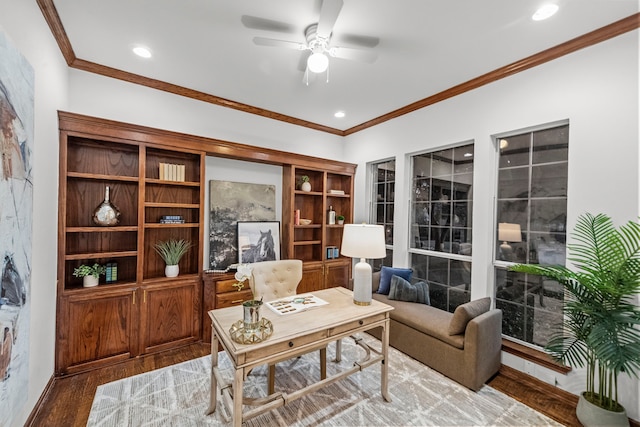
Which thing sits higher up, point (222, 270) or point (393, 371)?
point (222, 270)

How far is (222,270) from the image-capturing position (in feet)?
11.3

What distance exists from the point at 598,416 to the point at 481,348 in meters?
0.75

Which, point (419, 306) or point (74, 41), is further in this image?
point (419, 306)

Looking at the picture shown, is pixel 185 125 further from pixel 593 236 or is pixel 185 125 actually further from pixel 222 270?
pixel 593 236

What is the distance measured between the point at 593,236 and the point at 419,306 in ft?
5.62

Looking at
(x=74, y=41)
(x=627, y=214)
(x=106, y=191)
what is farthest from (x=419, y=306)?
(x=74, y=41)

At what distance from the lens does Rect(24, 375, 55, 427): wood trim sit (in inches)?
Result: 74.8

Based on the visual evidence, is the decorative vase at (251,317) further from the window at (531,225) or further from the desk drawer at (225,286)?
the window at (531,225)

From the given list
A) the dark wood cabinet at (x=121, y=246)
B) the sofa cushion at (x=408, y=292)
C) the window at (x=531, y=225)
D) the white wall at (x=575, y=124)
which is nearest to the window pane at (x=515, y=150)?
the window at (x=531, y=225)

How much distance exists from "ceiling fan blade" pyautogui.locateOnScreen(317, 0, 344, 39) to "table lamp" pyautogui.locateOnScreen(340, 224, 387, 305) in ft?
4.86

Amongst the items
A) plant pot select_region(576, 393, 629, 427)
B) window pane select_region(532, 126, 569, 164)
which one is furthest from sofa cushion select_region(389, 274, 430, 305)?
window pane select_region(532, 126, 569, 164)

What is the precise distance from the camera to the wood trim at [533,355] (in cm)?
233

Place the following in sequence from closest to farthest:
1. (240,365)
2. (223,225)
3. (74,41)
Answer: (240,365), (74,41), (223,225)

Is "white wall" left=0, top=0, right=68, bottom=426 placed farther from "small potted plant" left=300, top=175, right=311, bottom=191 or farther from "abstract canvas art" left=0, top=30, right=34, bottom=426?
"small potted plant" left=300, top=175, right=311, bottom=191
